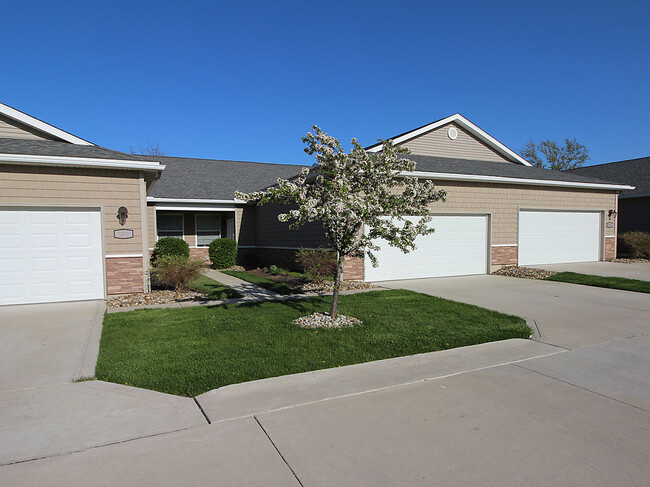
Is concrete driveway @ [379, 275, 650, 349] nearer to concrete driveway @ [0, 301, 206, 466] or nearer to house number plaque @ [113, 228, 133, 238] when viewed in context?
concrete driveway @ [0, 301, 206, 466]

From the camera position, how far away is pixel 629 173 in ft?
72.7

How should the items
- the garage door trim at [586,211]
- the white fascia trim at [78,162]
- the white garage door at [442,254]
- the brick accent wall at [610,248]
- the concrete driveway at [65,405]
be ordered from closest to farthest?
the concrete driveway at [65,405]
the white fascia trim at [78,162]
the white garage door at [442,254]
the garage door trim at [586,211]
the brick accent wall at [610,248]

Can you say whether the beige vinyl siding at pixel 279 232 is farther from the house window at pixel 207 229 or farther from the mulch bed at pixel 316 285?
the house window at pixel 207 229

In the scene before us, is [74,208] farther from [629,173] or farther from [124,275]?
[629,173]

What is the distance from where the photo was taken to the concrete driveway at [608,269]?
1330 centimetres

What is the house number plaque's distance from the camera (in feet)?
32.7

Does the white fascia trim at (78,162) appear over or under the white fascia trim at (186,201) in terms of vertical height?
over

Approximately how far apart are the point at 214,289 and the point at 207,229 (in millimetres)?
8196

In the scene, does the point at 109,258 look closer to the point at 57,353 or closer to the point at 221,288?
the point at 221,288

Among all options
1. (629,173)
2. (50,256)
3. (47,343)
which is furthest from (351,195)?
(629,173)

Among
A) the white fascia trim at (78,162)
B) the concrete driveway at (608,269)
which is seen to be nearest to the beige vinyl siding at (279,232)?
the white fascia trim at (78,162)

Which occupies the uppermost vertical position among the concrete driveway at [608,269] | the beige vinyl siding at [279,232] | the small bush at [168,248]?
the beige vinyl siding at [279,232]

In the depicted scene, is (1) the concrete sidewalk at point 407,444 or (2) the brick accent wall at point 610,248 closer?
(1) the concrete sidewalk at point 407,444

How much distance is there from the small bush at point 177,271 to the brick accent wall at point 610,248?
15914mm
